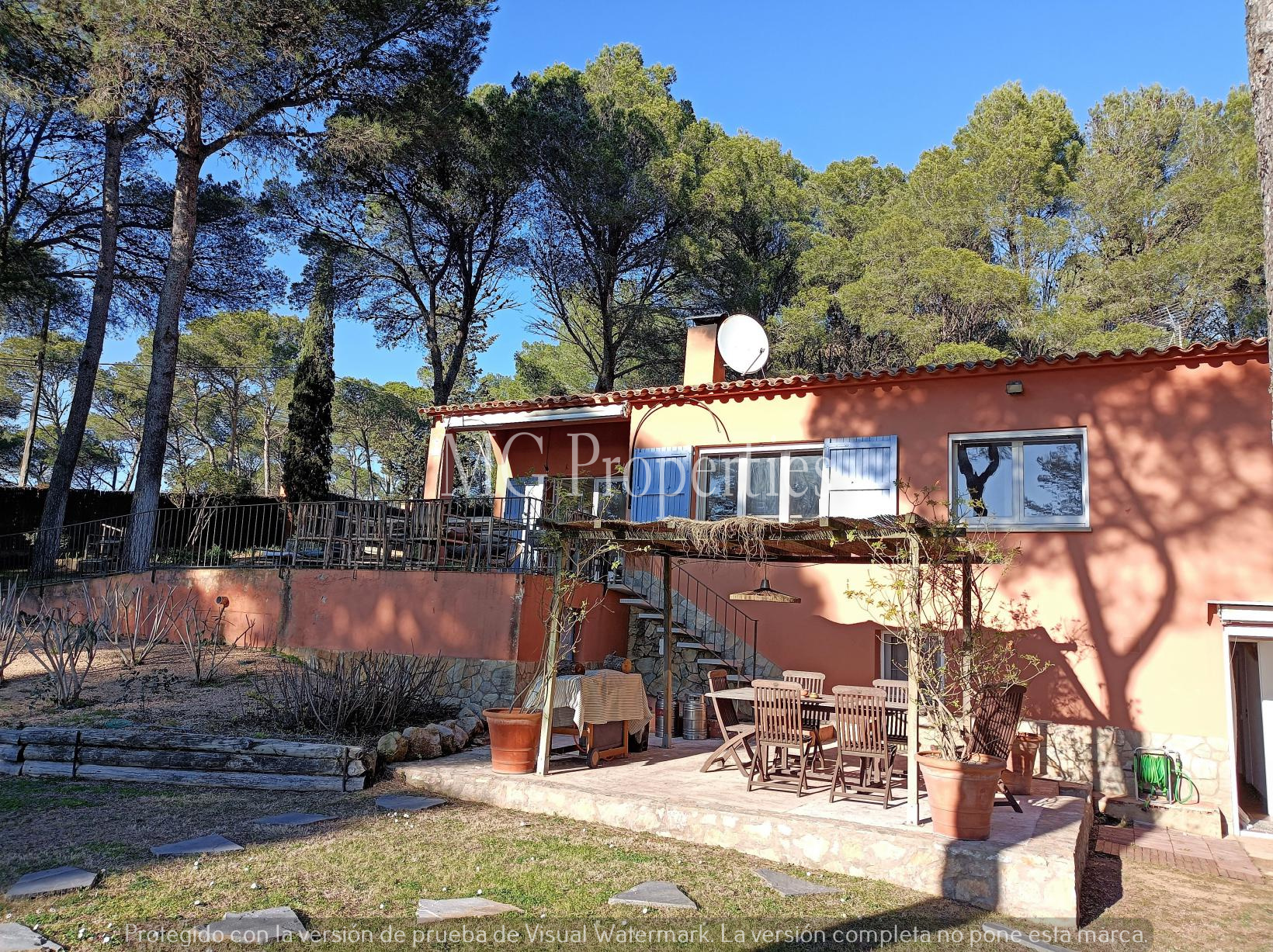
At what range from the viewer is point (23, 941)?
3469mm

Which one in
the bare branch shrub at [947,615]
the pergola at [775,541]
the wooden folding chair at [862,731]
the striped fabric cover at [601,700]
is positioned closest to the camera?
the bare branch shrub at [947,615]

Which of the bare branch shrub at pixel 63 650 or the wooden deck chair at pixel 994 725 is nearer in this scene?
the wooden deck chair at pixel 994 725

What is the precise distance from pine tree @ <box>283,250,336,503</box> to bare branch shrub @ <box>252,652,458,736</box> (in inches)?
409

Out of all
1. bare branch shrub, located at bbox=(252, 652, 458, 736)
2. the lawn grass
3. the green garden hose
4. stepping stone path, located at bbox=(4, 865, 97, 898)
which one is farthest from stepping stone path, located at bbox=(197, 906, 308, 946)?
the green garden hose

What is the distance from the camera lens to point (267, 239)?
1798cm

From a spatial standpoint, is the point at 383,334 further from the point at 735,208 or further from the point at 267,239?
the point at 735,208

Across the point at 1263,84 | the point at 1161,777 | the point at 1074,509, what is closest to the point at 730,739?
the point at 1161,777

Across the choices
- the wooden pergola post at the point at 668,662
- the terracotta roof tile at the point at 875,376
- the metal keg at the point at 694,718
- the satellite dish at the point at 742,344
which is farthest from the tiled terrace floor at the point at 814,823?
the satellite dish at the point at 742,344

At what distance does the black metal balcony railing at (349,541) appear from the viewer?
10.2m

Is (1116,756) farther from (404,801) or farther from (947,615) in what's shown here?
(404,801)

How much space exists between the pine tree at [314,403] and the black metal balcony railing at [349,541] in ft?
14.6

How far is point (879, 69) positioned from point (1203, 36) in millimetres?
4050

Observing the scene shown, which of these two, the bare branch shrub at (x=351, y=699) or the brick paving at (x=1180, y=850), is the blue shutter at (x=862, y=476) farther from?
the bare branch shrub at (x=351, y=699)

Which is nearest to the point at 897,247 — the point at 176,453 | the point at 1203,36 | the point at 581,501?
the point at 1203,36
